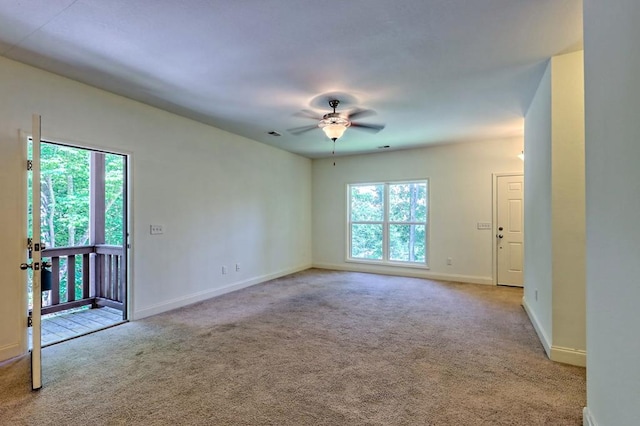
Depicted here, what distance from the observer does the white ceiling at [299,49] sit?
205 centimetres

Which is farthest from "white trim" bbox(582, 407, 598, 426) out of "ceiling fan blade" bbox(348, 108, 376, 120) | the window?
the window

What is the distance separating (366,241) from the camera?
6953 mm

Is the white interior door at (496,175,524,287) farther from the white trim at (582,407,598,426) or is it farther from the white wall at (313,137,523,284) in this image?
the white trim at (582,407,598,426)

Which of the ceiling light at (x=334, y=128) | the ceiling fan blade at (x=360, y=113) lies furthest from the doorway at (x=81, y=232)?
the ceiling fan blade at (x=360, y=113)

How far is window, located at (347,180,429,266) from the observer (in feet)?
20.8

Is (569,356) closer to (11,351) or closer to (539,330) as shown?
(539,330)

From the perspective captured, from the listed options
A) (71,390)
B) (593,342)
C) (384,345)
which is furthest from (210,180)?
(593,342)

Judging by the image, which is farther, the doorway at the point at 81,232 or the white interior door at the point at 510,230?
the white interior door at the point at 510,230

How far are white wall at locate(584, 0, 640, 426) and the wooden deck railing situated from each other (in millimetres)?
4985

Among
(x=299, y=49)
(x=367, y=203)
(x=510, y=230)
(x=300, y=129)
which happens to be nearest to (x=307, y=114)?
(x=300, y=129)

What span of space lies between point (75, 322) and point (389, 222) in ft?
17.9

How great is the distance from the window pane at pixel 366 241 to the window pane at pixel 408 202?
0.49 metres

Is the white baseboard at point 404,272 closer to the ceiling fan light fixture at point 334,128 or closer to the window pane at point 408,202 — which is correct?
the window pane at point 408,202

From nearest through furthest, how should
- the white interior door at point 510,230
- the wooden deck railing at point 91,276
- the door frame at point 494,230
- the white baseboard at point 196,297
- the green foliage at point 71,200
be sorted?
the white baseboard at point 196,297 < the wooden deck railing at point 91,276 < the green foliage at point 71,200 < the white interior door at point 510,230 < the door frame at point 494,230
